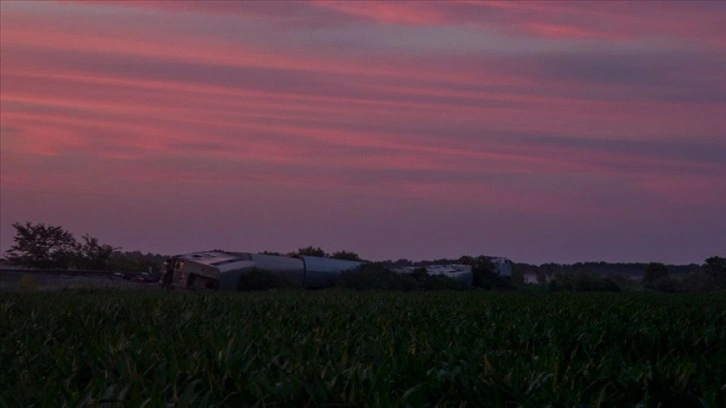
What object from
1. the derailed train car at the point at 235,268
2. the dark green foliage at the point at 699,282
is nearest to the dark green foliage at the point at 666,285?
the dark green foliage at the point at 699,282

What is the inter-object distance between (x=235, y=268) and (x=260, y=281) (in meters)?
1.00

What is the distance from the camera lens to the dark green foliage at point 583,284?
153 ft

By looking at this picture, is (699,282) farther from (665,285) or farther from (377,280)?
(377,280)

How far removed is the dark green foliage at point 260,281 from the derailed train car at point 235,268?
15 centimetres

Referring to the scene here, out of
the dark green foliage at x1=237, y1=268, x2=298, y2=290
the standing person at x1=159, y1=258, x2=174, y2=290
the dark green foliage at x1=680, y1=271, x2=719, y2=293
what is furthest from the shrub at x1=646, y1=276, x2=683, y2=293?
the standing person at x1=159, y1=258, x2=174, y2=290

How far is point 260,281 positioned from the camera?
39.9 meters

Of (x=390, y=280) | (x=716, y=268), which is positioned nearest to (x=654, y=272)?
(x=716, y=268)

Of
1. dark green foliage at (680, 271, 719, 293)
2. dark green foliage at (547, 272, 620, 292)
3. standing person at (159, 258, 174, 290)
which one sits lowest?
standing person at (159, 258, 174, 290)

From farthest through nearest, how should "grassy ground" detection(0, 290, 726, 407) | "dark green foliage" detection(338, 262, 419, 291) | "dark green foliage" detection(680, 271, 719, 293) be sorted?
"dark green foliage" detection(680, 271, 719, 293)
"dark green foliage" detection(338, 262, 419, 291)
"grassy ground" detection(0, 290, 726, 407)

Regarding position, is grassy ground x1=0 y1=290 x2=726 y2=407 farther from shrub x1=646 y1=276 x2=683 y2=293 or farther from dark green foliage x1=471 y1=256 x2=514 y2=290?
shrub x1=646 y1=276 x2=683 y2=293

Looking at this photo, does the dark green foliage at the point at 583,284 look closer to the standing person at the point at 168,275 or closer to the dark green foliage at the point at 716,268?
the dark green foliage at the point at 716,268

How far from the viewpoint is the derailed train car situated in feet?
127

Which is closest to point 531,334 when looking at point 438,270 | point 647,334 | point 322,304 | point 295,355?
point 647,334

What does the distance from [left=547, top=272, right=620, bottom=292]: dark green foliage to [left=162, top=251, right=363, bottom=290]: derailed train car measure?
331 inches
